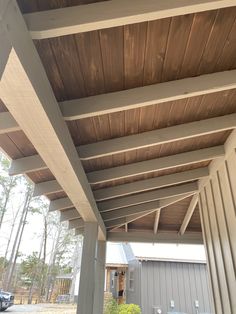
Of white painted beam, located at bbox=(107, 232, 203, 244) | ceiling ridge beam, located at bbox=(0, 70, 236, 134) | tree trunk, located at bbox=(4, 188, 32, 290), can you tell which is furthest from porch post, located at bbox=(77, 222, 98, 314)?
tree trunk, located at bbox=(4, 188, 32, 290)

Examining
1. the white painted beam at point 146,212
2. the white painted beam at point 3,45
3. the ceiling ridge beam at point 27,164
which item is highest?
the white painted beam at point 146,212

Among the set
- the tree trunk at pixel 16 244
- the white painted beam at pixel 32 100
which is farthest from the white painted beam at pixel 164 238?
the tree trunk at pixel 16 244

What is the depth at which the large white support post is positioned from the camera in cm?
329

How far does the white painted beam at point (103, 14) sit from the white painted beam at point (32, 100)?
0.09 meters

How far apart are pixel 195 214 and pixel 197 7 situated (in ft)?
17.3

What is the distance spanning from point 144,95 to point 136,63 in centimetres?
28

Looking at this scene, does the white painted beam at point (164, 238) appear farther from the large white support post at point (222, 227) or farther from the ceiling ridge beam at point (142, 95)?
the ceiling ridge beam at point (142, 95)

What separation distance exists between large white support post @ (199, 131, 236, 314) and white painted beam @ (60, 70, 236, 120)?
4.38 ft

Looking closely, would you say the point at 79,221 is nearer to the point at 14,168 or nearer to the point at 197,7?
the point at 14,168

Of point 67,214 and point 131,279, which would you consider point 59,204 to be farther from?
point 131,279

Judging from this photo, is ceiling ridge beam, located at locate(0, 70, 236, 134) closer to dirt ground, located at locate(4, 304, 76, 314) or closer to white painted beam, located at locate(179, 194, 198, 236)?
white painted beam, located at locate(179, 194, 198, 236)

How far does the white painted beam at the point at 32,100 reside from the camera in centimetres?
120

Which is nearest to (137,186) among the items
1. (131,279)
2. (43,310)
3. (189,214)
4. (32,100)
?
(189,214)

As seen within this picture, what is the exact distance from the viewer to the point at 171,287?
364 inches
